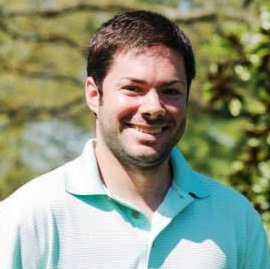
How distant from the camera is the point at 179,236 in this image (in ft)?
9.57

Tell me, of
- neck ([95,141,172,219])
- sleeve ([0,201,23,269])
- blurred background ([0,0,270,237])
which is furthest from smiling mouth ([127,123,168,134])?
blurred background ([0,0,270,237])

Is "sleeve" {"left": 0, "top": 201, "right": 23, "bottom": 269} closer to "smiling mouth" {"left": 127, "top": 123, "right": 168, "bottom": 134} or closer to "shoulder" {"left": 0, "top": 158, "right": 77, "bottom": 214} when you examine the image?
"shoulder" {"left": 0, "top": 158, "right": 77, "bottom": 214}

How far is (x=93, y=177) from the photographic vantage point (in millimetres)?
2938

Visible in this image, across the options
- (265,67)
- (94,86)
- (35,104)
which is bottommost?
(35,104)

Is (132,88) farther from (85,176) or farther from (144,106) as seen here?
(85,176)

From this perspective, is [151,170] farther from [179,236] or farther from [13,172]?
[13,172]

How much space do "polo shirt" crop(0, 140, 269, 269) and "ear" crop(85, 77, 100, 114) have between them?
0.45 ft

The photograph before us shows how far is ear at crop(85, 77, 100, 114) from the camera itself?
2949 millimetres

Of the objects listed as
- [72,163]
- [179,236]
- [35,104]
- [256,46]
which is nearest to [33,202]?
[72,163]

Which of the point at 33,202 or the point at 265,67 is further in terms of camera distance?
the point at 265,67

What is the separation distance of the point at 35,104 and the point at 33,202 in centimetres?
1249

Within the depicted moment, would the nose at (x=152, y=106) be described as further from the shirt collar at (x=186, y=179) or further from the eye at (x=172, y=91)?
the shirt collar at (x=186, y=179)

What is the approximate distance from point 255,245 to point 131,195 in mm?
424

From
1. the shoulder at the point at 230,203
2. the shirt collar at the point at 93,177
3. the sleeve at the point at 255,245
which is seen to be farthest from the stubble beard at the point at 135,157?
the sleeve at the point at 255,245
